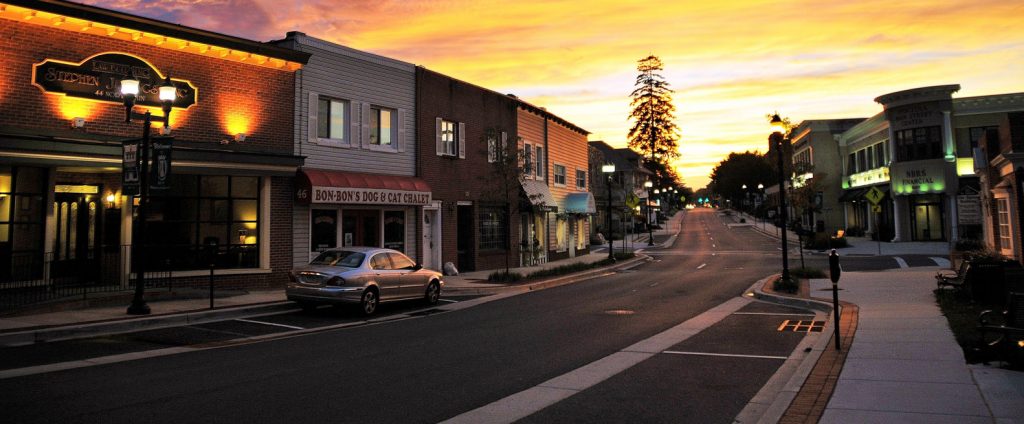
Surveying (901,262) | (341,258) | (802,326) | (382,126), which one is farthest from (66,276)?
(901,262)

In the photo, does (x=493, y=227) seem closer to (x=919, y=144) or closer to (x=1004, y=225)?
(x=1004, y=225)

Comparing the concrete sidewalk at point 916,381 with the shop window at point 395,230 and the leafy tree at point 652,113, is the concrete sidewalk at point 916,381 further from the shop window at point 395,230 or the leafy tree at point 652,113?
the leafy tree at point 652,113

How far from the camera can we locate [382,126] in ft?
72.3

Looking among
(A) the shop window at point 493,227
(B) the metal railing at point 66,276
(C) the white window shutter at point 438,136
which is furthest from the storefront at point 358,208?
(A) the shop window at point 493,227

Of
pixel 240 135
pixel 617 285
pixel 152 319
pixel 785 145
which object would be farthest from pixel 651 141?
pixel 152 319

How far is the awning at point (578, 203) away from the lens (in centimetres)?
3478

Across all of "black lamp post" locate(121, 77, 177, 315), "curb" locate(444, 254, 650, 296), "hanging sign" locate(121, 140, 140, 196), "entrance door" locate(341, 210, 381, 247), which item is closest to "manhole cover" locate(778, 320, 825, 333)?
"curb" locate(444, 254, 650, 296)

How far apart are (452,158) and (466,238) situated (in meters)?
3.49

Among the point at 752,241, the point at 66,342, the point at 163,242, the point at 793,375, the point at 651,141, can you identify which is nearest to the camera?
the point at 793,375

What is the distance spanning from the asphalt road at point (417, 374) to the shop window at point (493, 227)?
42.0 feet

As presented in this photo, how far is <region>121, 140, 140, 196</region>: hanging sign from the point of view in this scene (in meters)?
12.8

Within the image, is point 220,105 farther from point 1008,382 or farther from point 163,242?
point 1008,382

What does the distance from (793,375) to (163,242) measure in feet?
50.9

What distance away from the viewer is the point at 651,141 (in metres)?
81.2
